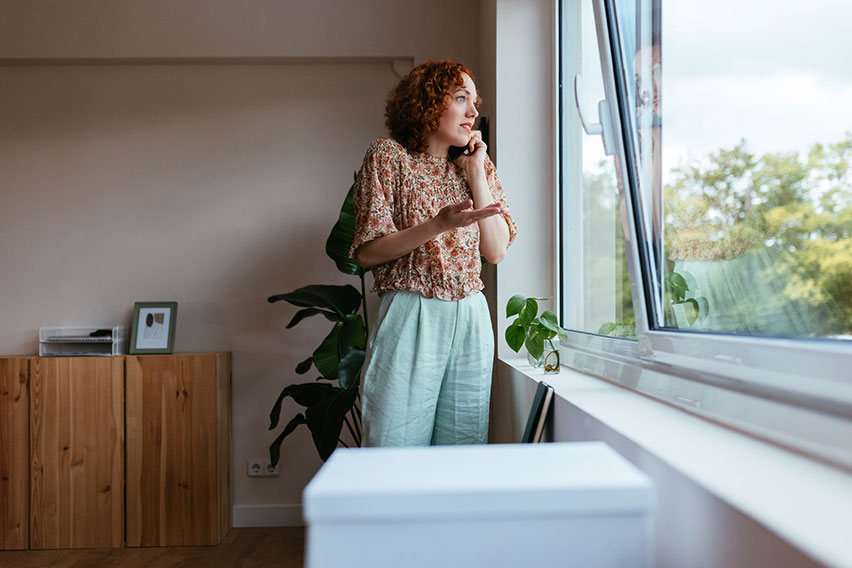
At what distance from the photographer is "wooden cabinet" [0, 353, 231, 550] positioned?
10.8ft

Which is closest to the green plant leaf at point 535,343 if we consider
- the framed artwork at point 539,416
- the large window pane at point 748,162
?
the framed artwork at point 539,416

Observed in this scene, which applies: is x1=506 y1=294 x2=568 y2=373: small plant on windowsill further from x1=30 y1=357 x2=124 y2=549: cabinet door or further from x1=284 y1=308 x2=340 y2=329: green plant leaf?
x1=30 y1=357 x2=124 y2=549: cabinet door

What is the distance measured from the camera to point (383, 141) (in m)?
2.01

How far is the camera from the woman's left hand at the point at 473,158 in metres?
2.02

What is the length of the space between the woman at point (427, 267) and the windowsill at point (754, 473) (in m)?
0.61

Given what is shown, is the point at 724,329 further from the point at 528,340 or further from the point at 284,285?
the point at 284,285

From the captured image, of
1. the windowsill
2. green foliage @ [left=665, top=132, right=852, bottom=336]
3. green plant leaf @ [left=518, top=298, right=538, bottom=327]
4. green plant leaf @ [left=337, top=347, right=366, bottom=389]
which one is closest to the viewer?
the windowsill

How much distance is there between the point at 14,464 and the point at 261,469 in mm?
1136

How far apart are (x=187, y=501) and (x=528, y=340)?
2011 mm

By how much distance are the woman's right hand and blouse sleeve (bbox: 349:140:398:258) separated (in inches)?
8.3

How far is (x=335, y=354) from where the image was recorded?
2938 mm

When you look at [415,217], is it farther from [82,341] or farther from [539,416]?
[82,341]

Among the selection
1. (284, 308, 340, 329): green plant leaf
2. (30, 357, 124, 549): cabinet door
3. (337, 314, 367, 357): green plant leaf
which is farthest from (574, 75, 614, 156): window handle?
(30, 357, 124, 549): cabinet door

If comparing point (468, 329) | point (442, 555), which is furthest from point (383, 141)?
point (442, 555)
